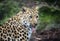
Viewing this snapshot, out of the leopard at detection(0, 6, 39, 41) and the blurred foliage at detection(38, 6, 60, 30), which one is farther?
the blurred foliage at detection(38, 6, 60, 30)

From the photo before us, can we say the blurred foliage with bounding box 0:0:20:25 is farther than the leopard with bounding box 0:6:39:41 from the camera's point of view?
Yes

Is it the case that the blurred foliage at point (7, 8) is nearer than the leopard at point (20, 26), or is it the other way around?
the leopard at point (20, 26)

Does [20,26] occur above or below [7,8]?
below

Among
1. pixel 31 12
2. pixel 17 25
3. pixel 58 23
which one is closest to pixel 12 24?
pixel 17 25

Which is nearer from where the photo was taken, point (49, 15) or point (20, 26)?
point (20, 26)

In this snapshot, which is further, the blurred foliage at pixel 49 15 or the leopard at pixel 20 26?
the blurred foliage at pixel 49 15

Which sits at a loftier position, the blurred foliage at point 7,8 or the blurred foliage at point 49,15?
the blurred foliage at point 7,8

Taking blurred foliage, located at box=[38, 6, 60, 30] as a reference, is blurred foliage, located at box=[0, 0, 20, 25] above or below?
above

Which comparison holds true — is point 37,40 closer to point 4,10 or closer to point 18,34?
point 18,34
